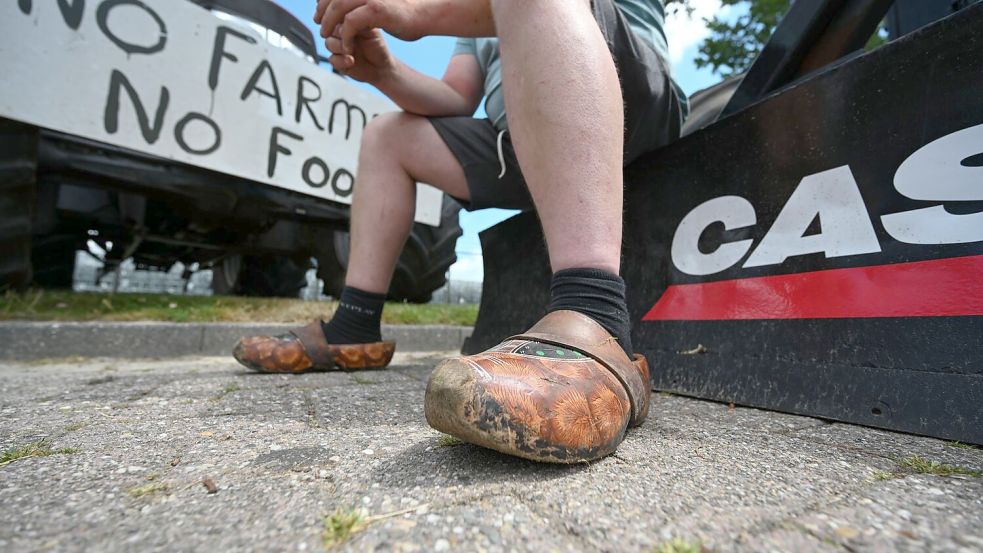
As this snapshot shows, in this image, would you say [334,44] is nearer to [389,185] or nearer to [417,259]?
[389,185]

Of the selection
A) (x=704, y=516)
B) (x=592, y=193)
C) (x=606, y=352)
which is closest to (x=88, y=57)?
(x=592, y=193)

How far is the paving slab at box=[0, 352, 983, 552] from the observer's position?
1.42ft

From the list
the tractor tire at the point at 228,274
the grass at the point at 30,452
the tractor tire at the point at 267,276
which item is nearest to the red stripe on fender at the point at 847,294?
the grass at the point at 30,452

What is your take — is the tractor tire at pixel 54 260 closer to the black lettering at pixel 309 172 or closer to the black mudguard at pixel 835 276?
the black lettering at pixel 309 172

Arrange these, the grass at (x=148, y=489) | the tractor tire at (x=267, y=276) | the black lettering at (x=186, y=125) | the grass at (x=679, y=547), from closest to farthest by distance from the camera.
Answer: the grass at (x=679, y=547)
the grass at (x=148, y=489)
the black lettering at (x=186, y=125)
the tractor tire at (x=267, y=276)

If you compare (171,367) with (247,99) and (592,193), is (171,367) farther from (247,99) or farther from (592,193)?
(592,193)

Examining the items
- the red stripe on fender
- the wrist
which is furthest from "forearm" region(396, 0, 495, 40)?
the red stripe on fender

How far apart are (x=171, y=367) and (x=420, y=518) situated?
1869 millimetres

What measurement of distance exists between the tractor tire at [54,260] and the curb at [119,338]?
190 cm

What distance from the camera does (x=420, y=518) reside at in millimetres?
468

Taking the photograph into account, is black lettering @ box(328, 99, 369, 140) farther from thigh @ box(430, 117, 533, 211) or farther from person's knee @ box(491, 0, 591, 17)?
person's knee @ box(491, 0, 591, 17)

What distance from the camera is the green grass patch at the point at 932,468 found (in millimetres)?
619

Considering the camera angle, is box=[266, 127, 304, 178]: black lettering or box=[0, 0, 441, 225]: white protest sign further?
box=[266, 127, 304, 178]: black lettering

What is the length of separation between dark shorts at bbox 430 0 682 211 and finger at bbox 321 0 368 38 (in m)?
0.42
